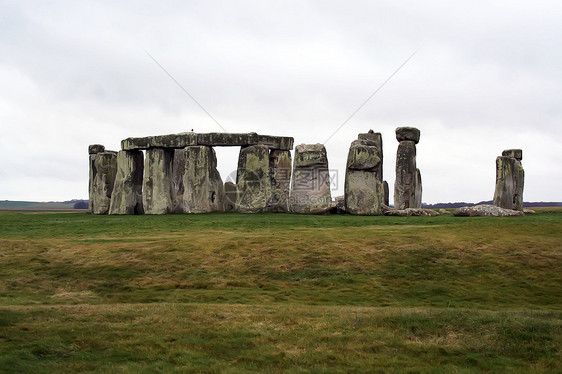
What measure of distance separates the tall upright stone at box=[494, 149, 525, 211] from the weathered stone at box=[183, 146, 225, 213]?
39.3 ft

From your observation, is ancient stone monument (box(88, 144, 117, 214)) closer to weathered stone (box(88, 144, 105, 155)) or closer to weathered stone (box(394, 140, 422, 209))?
weathered stone (box(88, 144, 105, 155))

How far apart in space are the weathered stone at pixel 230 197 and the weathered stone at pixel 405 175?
7.00 m

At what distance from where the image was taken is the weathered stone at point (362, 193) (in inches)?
846

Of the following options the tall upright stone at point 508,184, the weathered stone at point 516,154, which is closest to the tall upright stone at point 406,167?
the tall upright stone at point 508,184

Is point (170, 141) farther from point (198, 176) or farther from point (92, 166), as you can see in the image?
point (92, 166)

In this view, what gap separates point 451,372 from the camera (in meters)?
5.96

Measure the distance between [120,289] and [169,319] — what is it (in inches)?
113

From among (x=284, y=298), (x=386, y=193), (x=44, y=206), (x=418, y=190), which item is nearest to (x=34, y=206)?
(x=44, y=206)

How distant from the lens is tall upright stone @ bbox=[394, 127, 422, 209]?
79.3 feet

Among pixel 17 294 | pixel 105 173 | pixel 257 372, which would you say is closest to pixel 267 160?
pixel 105 173

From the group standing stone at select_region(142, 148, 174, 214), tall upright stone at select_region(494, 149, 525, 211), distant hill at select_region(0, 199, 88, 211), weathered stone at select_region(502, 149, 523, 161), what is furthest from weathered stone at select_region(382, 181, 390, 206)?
distant hill at select_region(0, 199, 88, 211)

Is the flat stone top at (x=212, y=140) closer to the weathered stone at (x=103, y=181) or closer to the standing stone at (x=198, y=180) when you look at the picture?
the standing stone at (x=198, y=180)

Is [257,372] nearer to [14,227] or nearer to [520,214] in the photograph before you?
[14,227]

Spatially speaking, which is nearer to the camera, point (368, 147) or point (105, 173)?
point (368, 147)
